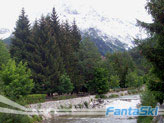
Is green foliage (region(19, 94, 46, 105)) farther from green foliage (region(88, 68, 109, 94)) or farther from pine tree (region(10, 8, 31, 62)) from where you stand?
green foliage (region(88, 68, 109, 94))

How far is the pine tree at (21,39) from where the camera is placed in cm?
3466

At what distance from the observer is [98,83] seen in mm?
45031

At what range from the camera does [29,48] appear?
35938 millimetres

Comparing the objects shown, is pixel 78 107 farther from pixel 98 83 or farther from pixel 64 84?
pixel 98 83

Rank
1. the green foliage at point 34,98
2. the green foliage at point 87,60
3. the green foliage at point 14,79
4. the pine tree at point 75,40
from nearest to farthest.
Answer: the green foliage at point 14,79 → the green foliage at point 34,98 → the green foliage at point 87,60 → the pine tree at point 75,40

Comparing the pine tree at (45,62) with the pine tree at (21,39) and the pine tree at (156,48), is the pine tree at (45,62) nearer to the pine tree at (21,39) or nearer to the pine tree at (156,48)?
the pine tree at (21,39)

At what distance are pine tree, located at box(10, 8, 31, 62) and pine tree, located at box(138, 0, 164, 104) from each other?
26.2 meters

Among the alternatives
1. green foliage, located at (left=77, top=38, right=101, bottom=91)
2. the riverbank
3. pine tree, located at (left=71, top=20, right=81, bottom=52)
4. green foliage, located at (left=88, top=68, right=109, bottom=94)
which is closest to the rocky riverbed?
the riverbank

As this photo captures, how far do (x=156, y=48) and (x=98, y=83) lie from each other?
34399 millimetres

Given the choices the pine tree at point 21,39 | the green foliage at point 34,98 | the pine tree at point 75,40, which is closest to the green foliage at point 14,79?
the green foliage at point 34,98

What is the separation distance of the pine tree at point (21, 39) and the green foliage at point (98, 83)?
16545 mm

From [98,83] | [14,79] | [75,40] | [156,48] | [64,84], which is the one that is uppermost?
[75,40]

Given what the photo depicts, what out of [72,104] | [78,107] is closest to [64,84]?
[72,104]

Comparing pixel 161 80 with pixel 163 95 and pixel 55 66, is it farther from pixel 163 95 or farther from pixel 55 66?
pixel 55 66
